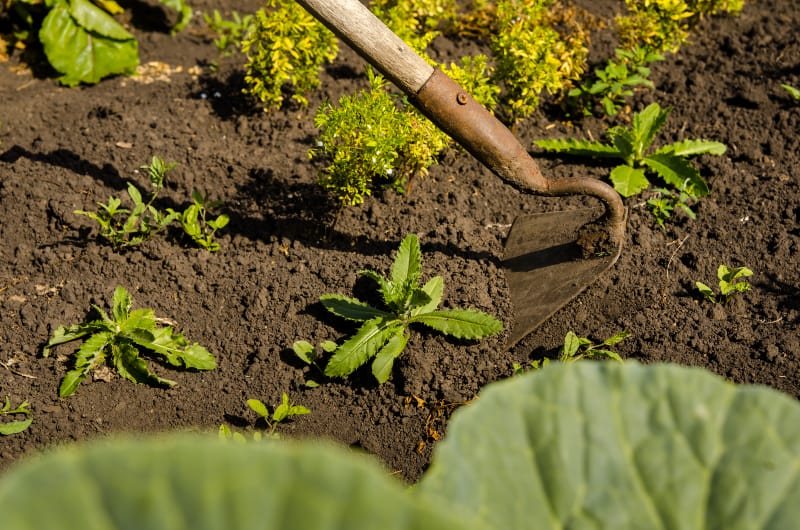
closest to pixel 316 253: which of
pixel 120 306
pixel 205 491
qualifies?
pixel 120 306

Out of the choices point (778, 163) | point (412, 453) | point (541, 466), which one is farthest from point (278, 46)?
point (541, 466)

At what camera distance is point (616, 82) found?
4.29 m

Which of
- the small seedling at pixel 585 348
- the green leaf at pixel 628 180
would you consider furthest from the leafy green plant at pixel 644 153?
the small seedling at pixel 585 348

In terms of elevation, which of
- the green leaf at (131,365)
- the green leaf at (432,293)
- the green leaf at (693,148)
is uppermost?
the green leaf at (693,148)

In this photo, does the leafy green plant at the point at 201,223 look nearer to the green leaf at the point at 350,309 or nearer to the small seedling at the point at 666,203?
the green leaf at the point at 350,309

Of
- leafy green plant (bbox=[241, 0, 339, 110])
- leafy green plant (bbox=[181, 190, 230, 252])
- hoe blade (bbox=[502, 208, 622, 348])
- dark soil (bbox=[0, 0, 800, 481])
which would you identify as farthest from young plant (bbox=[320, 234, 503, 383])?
leafy green plant (bbox=[241, 0, 339, 110])

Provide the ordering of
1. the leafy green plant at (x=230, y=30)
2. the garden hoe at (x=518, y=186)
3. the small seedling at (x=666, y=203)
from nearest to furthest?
the garden hoe at (x=518, y=186) → the small seedling at (x=666, y=203) → the leafy green plant at (x=230, y=30)

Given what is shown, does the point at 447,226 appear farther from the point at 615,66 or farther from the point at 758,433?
the point at 758,433

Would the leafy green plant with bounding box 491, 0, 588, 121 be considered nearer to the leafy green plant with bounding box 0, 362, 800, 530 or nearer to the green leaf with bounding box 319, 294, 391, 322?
the green leaf with bounding box 319, 294, 391, 322

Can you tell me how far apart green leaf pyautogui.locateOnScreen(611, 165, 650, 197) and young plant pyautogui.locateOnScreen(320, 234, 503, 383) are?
1.10 metres

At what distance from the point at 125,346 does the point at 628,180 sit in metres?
2.48

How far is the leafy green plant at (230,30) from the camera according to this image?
4.72m

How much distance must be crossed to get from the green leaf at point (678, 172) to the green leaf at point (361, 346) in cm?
161

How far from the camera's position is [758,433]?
1314 millimetres
